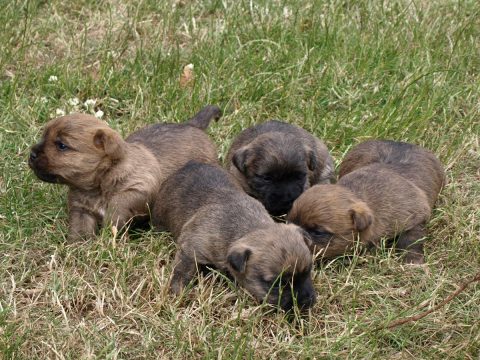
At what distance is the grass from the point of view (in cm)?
572

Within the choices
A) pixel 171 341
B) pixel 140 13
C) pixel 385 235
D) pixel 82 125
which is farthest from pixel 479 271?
pixel 140 13

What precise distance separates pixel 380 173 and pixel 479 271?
115 centimetres

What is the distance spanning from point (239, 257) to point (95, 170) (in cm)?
163

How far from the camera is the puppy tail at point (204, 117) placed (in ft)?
25.9

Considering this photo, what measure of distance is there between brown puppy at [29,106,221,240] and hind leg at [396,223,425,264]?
203 centimetres

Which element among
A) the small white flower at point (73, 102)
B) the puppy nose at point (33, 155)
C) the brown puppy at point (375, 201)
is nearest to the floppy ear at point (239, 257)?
the brown puppy at point (375, 201)

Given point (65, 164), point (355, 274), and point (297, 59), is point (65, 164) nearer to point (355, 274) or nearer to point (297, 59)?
point (355, 274)

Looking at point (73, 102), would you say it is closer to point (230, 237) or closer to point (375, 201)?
point (230, 237)

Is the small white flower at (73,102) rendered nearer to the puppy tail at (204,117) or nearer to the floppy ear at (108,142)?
the puppy tail at (204,117)

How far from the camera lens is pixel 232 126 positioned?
828 cm

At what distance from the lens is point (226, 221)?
639 cm

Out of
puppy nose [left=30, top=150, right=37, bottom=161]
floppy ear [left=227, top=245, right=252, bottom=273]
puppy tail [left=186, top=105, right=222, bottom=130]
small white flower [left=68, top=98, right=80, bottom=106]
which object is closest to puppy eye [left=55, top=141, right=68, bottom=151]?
puppy nose [left=30, top=150, right=37, bottom=161]

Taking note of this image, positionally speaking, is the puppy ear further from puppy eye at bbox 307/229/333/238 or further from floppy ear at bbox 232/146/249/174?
floppy ear at bbox 232/146/249/174

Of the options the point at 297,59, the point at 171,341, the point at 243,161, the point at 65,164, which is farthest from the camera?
the point at 297,59
